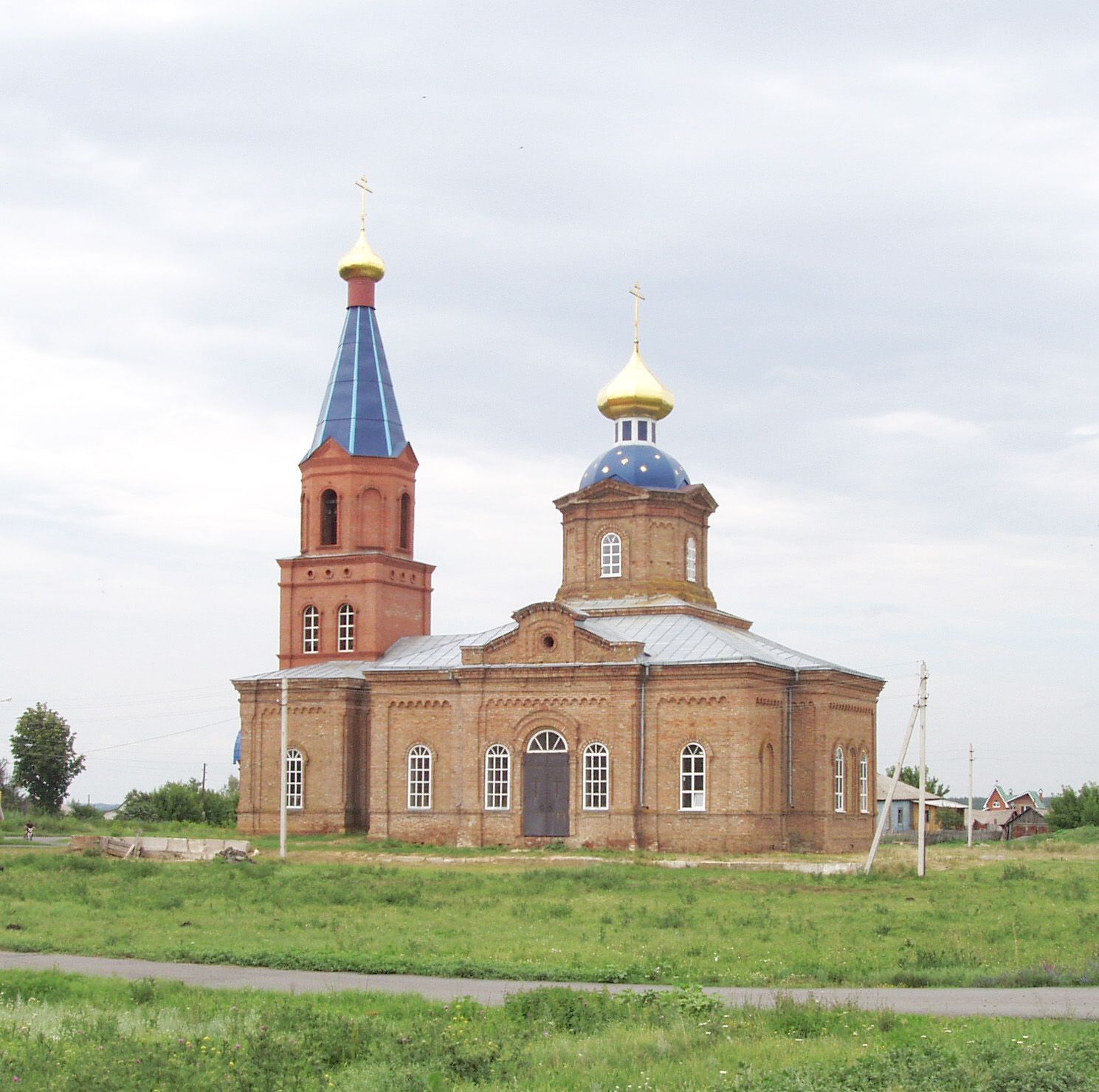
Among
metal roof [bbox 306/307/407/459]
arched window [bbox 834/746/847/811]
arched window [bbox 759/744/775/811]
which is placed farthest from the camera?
metal roof [bbox 306/307/407/459]

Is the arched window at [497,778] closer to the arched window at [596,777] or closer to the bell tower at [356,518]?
the arched window at [596,777]

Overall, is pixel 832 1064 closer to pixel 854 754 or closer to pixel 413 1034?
pixel 413 1034

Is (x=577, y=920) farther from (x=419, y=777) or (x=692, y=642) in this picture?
(x=419, y=777)

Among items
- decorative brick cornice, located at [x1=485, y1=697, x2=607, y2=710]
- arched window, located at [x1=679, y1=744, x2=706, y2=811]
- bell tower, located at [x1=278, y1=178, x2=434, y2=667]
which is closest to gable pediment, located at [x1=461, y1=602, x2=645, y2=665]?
decorative brick cornice, located at [x1=485, y1=697, x2=607, y2=710]

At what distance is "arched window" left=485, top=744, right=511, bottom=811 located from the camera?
44.1 m

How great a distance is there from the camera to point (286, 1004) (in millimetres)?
14086

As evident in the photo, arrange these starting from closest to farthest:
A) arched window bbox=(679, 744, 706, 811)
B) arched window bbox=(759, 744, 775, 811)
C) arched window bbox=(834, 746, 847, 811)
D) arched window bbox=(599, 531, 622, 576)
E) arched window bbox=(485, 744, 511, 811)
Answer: arched window bbox=(679, 744, 706, 811), arched window bbox=(759, 744, 775, 811), arched window bbox=(485, 744, 511, 811), arched window bbox=(834, 746, 847, 811), arched window bbox=(599, 531, 622, 576)

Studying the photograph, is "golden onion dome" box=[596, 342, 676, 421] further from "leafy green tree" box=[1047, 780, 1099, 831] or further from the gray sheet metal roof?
"leafy green tree" box=[1047, 780, 1099, 831]

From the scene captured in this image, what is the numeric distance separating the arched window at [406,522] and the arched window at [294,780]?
736 cm

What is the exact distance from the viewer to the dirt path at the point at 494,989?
14.3 m

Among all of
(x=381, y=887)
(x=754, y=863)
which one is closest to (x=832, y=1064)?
(x=381, y=887)

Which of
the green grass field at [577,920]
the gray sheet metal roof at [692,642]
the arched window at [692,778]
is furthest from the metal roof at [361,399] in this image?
the green grass field at [577,920]

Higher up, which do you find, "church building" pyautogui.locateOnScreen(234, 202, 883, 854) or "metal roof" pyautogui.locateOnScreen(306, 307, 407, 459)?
"metal roof" pyautogui.locateOnScreen(306, 307, 407, 459)

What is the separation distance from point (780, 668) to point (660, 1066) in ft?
103
